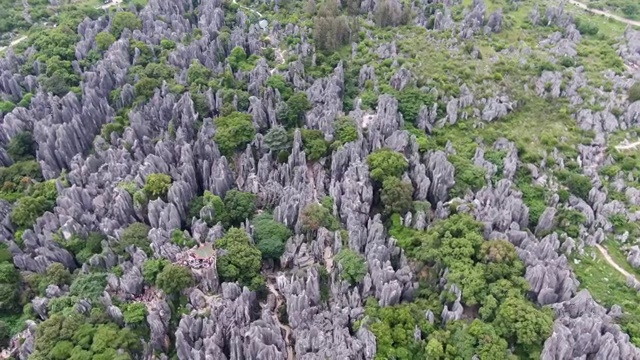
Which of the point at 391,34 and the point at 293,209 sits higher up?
the point at 391,34

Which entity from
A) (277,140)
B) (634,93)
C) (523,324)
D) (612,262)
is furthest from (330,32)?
→ (523,324)

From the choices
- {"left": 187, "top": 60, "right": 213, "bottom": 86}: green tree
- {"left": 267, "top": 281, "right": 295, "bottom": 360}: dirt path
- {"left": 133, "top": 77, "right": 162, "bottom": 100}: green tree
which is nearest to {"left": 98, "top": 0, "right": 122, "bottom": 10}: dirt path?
{"left": 187, "top": 60, "right": 213, "bottom": 86}: green tree

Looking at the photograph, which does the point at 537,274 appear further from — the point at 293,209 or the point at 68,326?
the point at 68,326

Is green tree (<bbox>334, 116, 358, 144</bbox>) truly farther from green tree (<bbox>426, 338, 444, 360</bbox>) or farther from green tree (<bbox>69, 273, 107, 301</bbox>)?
green tree (<bbox>69, 273, 107, 301</bbox>)

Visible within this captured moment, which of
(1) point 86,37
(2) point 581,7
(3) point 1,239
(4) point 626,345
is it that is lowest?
(3) point 1,239

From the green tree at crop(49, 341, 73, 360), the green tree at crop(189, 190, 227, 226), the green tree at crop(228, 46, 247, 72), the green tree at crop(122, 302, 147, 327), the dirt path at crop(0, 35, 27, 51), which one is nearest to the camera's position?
the green tree at crop(49, 341, 73, 360)

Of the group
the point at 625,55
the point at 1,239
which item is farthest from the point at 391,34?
the point at 1,239

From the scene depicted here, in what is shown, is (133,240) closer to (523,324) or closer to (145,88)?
(145,88)
